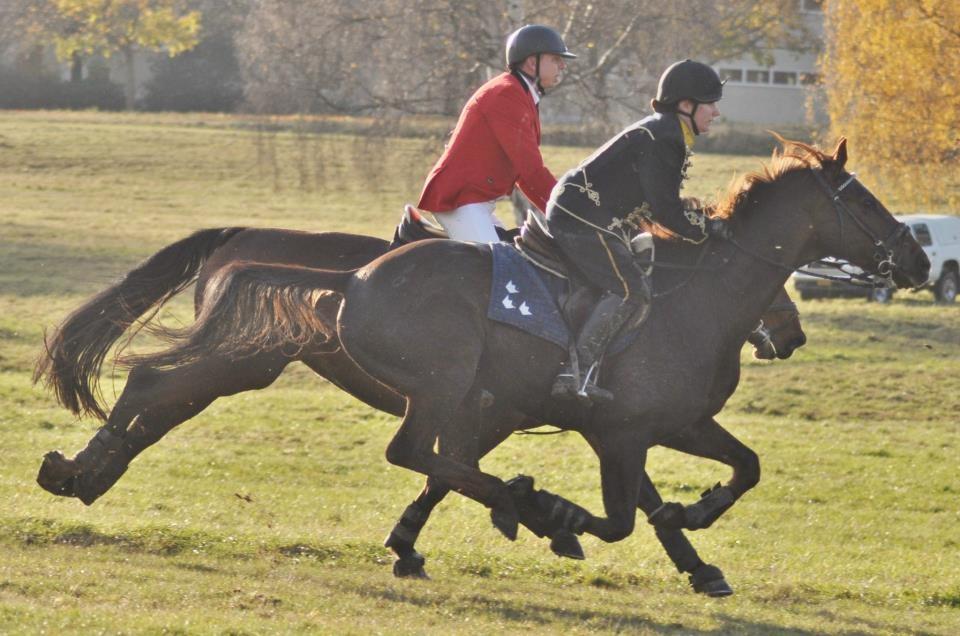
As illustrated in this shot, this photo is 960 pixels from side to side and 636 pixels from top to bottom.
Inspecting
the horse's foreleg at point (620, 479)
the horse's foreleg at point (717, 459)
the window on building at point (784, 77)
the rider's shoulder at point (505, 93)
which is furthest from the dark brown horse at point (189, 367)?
the window on building at point (784, 77)

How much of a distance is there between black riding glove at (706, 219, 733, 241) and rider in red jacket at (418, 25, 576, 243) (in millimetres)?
934

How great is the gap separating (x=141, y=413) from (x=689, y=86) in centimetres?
345

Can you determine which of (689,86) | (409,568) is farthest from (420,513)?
→ (689,86)

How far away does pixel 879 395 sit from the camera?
17062 mm

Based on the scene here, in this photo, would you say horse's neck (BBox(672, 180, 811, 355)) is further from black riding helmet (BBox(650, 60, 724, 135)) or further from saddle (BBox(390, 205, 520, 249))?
saddle (BBox(390, 205, 520, 249))

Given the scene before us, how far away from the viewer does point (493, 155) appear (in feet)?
27.8

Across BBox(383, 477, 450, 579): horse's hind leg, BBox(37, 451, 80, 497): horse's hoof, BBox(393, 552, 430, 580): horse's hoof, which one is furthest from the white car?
BBox(37, 451, 80, 497): horse's hoof

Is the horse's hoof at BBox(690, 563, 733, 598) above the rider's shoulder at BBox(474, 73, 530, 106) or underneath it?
underneath

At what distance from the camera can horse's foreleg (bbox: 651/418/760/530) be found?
8.14 meters

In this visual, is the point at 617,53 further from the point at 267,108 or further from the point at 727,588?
the point at 727,588

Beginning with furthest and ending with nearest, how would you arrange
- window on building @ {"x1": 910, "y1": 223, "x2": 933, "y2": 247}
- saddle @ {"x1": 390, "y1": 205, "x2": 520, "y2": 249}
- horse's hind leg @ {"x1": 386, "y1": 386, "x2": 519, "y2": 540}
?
window on building @ {"x1": 910, "y1": 223, "x2": 933, "y2": 247} < saddle @ {"x1": 390, "y1": 205, "x2": 520, "y2": 249} < horse's hind leg @ {"x1": 386, "y1": 386, "x2": 519, "y2": 540}

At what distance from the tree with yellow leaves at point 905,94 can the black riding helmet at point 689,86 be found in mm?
14588

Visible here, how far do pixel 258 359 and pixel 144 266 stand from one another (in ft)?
3.59

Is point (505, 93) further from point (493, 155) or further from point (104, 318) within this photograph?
point (104, 318)
